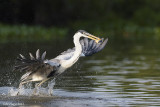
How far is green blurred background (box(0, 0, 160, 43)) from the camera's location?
46.9 meters

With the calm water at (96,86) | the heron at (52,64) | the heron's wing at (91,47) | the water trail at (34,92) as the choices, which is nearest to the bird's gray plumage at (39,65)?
the heron at (52,64)

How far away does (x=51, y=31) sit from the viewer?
45.6 m

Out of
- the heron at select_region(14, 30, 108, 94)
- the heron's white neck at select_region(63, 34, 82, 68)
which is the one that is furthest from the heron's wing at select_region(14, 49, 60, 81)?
the heron's white neck at select_region(63, 34, 82, 68)

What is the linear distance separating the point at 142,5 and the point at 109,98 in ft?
207

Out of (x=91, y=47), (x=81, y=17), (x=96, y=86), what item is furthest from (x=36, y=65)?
(x=81, y=17)

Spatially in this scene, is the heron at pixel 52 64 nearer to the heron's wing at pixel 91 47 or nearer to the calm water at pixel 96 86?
the calm water at pixel 96 86

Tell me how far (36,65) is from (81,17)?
185ft

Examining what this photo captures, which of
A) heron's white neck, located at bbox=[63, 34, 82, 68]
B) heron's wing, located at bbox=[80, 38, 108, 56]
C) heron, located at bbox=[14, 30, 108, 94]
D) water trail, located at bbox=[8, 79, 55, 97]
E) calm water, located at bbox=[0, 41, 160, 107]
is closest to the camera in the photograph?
calm water, located at bbox=[0, 41, 160, 107]

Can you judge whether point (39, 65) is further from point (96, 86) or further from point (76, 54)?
point (96, 86)

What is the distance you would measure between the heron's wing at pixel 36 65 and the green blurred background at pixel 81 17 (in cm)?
2881

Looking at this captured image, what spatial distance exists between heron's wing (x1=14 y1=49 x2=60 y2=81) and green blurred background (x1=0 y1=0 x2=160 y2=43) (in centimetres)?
2881

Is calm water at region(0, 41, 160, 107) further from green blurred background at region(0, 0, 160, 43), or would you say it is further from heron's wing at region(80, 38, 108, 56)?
green blurred background at region(0, 0, 160, 43)

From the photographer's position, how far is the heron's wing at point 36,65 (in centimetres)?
1180

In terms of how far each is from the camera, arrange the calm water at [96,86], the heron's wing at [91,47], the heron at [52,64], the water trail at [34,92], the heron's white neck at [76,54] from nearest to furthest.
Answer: the calm water at [96,86] → the heron at [52,64] → the heron's white neck at [76,54] → the water trail at [34,92] → the heron's wing at [91,47]
